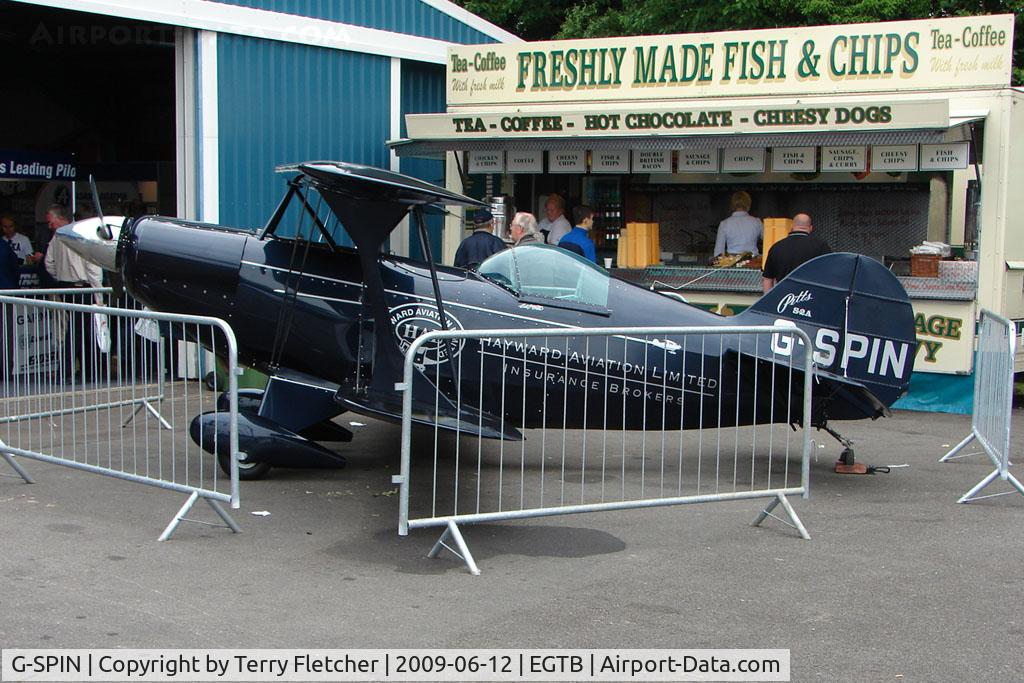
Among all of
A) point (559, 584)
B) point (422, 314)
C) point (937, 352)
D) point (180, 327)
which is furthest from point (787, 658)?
point (937, 352)

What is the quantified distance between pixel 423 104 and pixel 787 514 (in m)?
9.78

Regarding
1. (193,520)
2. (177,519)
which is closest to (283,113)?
(193,520)

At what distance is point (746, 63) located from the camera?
12.8 metres

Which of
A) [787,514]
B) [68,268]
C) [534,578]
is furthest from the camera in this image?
[68,268]

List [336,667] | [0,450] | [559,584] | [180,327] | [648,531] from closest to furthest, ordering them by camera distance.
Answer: [336,667], [559,584], [648,531], [0,450], [180,327]

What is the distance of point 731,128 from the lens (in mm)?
12250

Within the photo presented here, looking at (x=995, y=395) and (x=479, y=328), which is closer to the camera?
(x=995, y=395)

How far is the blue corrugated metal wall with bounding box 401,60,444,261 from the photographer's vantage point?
1491 centimetres

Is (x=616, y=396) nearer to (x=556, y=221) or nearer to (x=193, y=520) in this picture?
(x=193, y=520)

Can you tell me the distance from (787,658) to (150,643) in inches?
104

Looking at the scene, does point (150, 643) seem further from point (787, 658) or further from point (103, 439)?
point (103, 439)

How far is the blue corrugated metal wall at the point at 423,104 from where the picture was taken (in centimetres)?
1491

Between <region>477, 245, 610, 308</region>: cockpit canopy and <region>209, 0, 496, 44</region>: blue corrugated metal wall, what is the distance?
5.88 m
